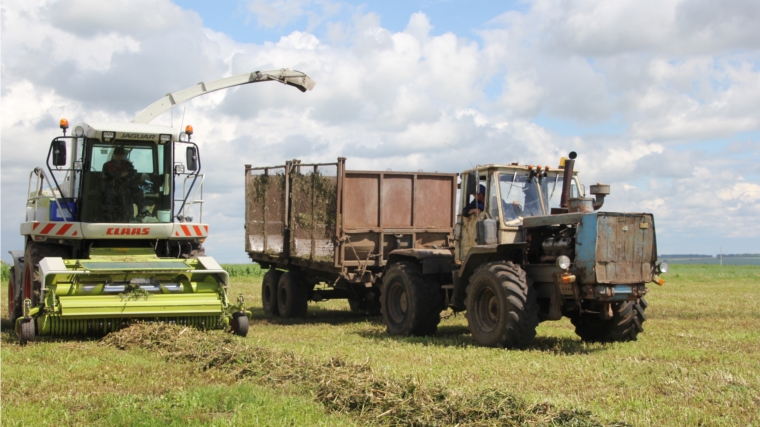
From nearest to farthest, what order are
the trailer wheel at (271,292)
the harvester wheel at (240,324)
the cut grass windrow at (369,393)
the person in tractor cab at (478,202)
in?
1. the cut grass windrow at (369,393)
2. the harvester wheel at (240,324)
3. the person in tractor cab at (478,202)
4. the trailer wheel at (271,292)

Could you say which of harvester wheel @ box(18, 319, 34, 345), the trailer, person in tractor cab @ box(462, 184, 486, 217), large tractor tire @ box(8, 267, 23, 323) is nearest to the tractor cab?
person in tractor cab @ box(462, 184, 486, 217)

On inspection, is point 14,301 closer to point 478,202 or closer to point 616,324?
point 478,202

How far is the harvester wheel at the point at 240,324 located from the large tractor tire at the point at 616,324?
4.58 m

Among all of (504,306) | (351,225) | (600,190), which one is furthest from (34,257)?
(600,190)

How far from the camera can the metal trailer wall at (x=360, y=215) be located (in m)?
14.2

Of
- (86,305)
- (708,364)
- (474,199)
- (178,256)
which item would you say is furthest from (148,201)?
(708,364)

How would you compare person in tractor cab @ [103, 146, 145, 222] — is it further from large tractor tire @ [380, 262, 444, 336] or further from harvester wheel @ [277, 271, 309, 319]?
harvester wheel @ [277, 271, 309, 319]

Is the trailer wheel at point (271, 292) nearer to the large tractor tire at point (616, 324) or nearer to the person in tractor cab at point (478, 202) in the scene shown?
the person in tractor cab at point (478, 202)

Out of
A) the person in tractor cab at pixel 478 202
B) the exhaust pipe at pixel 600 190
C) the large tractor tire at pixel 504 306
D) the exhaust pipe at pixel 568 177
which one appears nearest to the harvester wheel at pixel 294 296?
the person in tractor cab at pixel 478 202

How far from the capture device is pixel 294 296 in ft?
52.4

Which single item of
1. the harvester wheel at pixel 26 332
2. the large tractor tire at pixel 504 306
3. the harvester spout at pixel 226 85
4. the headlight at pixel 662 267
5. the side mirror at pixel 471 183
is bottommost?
the harvester wheel at pixel 26 332

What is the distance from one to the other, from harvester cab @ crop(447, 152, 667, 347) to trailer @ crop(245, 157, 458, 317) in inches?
94.1

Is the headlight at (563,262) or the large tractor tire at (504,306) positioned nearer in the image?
the headlight at (563,262)

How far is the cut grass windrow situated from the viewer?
6.12 meters
